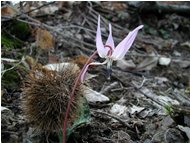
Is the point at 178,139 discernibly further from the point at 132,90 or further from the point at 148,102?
the point at 132,90

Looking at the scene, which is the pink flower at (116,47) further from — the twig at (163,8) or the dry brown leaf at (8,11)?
the twig at (163,8)

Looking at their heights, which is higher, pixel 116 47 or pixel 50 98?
pixel 116 47

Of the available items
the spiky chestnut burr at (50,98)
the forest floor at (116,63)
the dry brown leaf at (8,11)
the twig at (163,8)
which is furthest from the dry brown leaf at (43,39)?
the twig at (163,8)

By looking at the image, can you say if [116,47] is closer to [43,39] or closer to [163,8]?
[43,39]

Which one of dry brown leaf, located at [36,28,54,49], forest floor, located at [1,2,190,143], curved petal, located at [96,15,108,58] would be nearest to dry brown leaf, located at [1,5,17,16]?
forest floor, located at [1,2,190,143]

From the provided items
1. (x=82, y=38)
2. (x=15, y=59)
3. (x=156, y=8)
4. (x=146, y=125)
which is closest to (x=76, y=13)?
(x=82, y=38)

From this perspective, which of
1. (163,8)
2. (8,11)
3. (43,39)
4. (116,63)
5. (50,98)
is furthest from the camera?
(163,8)

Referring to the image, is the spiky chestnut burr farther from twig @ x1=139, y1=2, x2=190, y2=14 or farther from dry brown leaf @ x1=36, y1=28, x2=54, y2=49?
twig @ x1=139, y1=2, x2=190, y2=14

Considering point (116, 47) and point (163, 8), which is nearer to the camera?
point (116, 47)

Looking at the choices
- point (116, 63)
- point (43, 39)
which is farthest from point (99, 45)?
point (116, 63)
